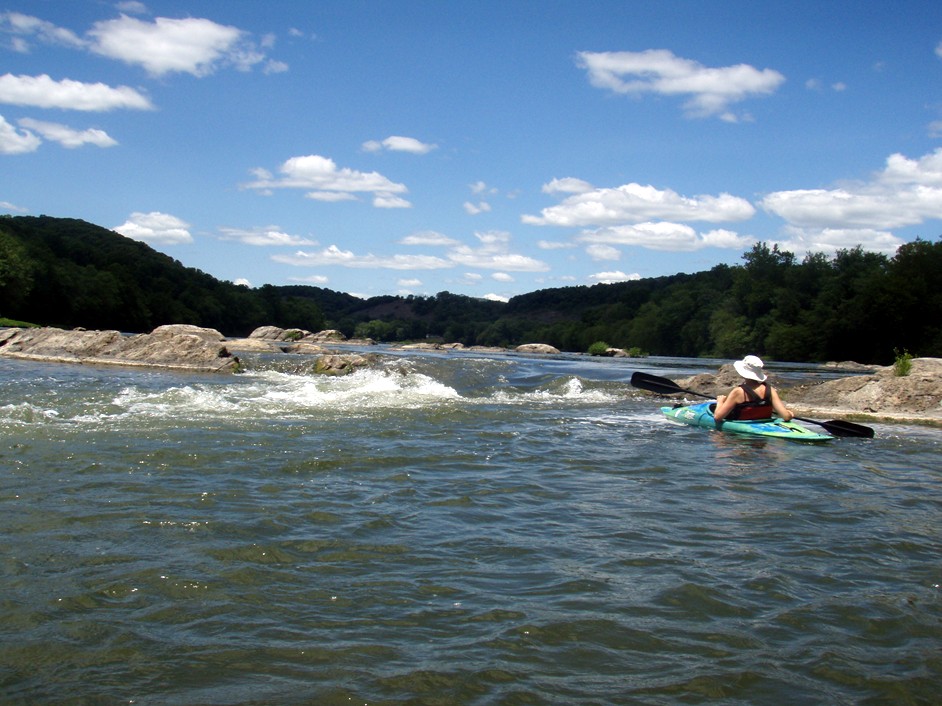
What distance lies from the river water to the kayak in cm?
142

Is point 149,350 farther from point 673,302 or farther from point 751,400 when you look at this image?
point 673,302

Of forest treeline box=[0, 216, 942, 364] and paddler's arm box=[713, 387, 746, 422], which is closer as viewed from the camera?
paddler's arm box=[713, 387, 746, 422]

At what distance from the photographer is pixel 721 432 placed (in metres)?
11.9

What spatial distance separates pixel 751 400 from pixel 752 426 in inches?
17.9

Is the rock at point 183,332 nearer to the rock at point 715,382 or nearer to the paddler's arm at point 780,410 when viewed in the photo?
the rock at point 715,382

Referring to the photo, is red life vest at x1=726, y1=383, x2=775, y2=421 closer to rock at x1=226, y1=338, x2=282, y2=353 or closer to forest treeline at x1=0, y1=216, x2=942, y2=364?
rock at x1=226, y1=338, x2=282, y2=353

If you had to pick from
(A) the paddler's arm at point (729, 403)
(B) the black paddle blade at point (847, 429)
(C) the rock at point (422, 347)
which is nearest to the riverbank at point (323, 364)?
(B) the black paddle blade at point (847, 429)

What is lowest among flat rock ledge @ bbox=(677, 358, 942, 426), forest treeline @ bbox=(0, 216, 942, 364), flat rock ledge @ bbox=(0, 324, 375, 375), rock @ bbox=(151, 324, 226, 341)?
flat rock ledge @ bbox=(677, 358, 942, 426)

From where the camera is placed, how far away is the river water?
3225 millimetres

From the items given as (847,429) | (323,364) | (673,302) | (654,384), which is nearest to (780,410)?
(847,429)

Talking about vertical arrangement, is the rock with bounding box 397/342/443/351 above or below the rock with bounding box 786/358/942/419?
above

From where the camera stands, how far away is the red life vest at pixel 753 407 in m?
11.7

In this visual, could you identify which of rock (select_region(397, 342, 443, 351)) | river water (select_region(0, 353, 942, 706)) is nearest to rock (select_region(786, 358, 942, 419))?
river water (select_region(0, 353, 942, 706))

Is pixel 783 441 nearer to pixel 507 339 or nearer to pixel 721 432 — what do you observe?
pixel 721 432
